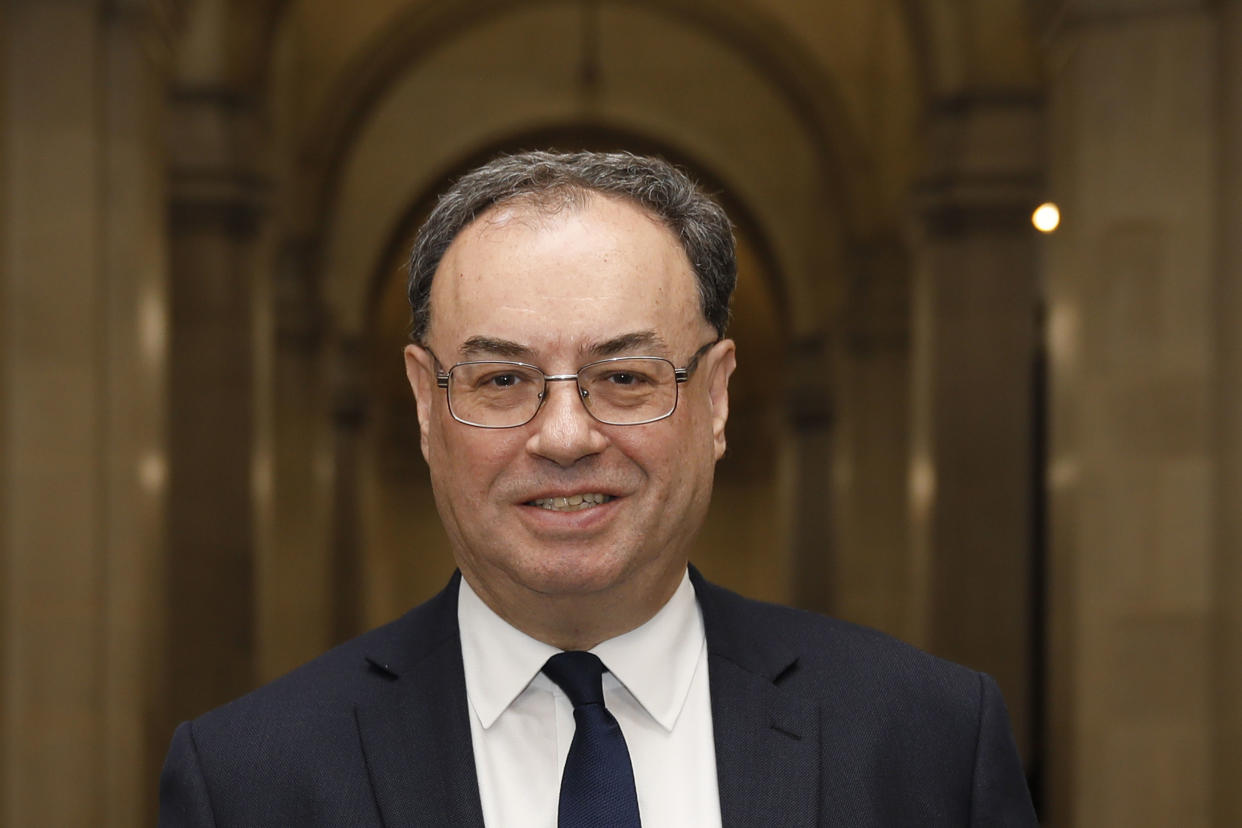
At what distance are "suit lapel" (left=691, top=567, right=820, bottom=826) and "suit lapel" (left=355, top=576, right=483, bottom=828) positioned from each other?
1.31ft

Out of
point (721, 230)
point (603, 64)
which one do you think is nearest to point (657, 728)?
point (721, 230)

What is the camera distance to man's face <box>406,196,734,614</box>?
2.26 m

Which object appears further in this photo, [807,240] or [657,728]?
[807,240]

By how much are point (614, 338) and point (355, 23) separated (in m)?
15.7

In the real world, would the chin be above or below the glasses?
below

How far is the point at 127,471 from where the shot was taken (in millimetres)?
7195

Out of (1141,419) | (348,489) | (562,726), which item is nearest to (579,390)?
(562,726)

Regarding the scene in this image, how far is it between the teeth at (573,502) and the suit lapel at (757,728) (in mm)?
383

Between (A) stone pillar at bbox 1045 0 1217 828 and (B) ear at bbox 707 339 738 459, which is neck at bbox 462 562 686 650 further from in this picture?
(A) stone pillar at bbox 1045 0 1217 828

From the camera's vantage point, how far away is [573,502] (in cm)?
229

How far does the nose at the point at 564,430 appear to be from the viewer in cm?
224

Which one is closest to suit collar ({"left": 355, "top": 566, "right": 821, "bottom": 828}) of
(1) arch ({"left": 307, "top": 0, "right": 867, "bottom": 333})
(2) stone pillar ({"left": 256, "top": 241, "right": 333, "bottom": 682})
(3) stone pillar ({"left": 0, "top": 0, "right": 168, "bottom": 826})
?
(3) stone pillar ({"left": 0, "top": 0, "right": 168, "bottom": 826})

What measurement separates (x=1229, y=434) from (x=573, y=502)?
15.9ft

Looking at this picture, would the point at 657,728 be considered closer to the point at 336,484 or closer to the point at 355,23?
the point at 355,23
